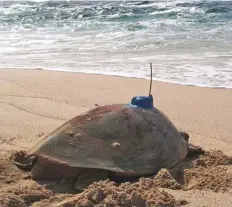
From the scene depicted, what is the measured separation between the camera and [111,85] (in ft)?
21.1

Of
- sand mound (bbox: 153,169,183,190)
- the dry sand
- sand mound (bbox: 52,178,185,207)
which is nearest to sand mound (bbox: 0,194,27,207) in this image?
the dry sand

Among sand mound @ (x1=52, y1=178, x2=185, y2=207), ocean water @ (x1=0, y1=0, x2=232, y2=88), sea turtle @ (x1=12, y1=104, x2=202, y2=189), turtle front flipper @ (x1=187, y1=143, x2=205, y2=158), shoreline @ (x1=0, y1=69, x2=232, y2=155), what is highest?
sea turtle @ (x1=12, y1=104, x2=202, y2=189)

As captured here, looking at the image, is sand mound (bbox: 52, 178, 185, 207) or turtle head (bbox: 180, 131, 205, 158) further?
turtle head (bbox: 180, 131, 205, 158)

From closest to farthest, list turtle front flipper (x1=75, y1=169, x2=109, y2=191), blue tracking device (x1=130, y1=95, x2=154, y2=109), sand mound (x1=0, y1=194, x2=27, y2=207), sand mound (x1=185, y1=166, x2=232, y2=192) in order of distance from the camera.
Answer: sand mound (x1=0, y1=194, x2=27, y2=207), turtle front flipper (x1=75, y1=169, x2=109, y2=191), sand mound (x1=185, y1=166, x2=232, y2=192), blue tracking device (x1=130, y1=95, x2=154, y2=109)

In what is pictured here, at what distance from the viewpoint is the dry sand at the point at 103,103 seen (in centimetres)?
291

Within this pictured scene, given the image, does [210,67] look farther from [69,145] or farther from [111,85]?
[69,145]

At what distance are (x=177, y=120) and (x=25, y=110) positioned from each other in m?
1.66

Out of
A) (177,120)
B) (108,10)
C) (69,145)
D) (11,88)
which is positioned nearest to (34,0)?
(108,10)

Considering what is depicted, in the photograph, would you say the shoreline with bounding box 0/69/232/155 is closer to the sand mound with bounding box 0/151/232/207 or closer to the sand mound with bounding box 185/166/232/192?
the sand mound with bounding box 185/166/232/192

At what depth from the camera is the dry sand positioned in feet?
9.55

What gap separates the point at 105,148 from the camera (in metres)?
3.10

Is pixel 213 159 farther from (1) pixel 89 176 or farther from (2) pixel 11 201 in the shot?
(2) pixel 11 201

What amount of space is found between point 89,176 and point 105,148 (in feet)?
0.68

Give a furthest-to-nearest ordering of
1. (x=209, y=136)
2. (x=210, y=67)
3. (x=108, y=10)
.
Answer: (x=108, y=10)
(x=210, y=67)
(x=209, y=136)
